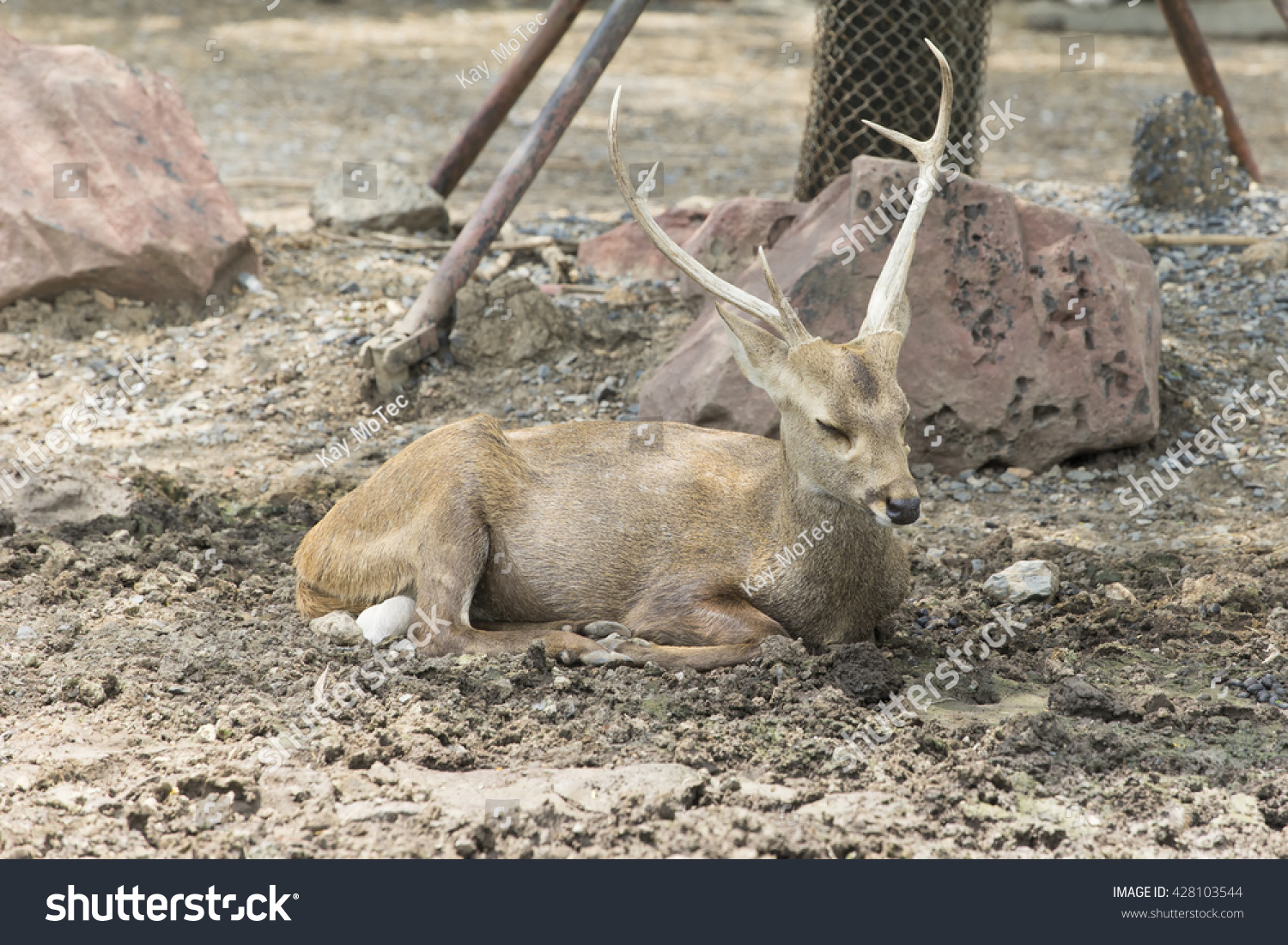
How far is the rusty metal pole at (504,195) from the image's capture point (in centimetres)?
707

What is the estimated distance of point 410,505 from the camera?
498 cm

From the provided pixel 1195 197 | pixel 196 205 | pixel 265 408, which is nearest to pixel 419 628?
pixel 265 408

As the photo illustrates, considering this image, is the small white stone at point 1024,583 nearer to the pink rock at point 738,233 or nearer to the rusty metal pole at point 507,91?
the pink rock at point 738,233

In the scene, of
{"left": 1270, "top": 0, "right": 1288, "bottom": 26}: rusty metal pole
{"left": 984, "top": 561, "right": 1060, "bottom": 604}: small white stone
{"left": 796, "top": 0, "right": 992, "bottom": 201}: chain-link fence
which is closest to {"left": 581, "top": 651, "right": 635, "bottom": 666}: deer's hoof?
{"left": 984, "top": 561, "right": 1060, "bottom": 604}: small white stone

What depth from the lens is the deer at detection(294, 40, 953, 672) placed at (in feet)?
14.9

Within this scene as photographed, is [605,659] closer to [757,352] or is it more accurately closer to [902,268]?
→ [757,352]

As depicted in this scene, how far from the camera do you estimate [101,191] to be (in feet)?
25.3

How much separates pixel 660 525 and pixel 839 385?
2.92ft

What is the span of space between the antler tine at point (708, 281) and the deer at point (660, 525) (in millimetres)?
10

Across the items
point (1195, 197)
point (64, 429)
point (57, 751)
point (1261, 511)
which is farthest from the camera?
point (1195, 197)

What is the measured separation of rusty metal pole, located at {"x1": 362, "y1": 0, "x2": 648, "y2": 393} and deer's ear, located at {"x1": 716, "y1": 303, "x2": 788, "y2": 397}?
Answer: 2.76 meters

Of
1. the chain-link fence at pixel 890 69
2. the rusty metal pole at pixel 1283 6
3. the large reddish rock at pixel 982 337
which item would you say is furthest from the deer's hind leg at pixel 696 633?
the rusty metal pole at pixel 1283 6

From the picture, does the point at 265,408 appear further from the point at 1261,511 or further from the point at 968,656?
the point at 1261,511
